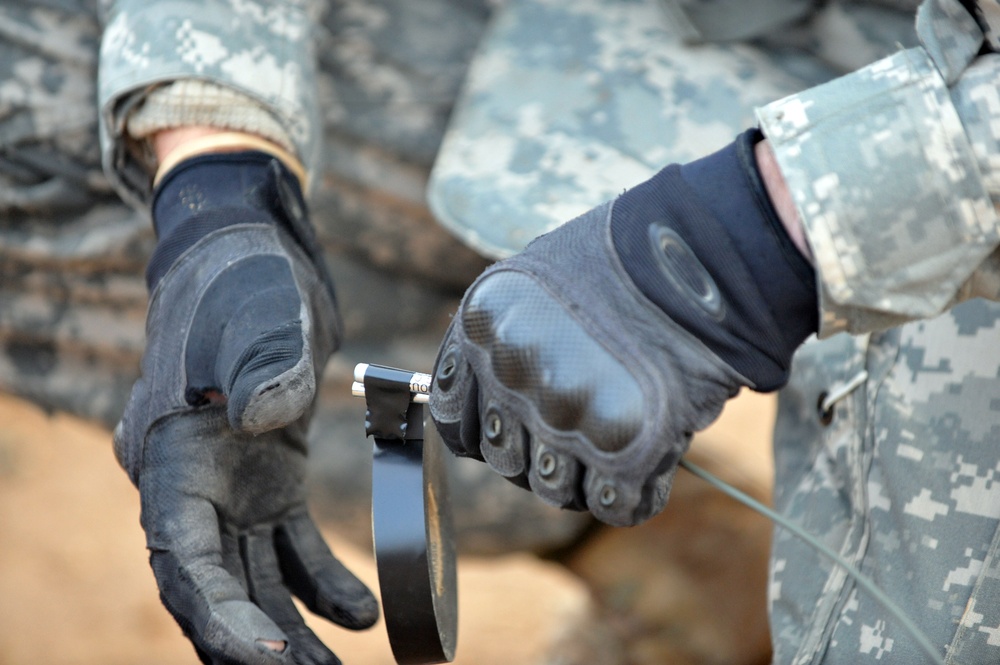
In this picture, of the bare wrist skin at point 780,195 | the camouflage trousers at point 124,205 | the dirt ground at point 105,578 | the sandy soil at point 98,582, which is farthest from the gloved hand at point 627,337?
the sandy soil at point 98,582

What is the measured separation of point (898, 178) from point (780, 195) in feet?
0.26

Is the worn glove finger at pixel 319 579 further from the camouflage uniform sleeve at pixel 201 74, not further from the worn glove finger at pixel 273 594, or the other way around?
the camouflage uniform sleeve at pixel 201 74

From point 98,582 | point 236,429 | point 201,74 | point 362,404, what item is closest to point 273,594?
point 236,429

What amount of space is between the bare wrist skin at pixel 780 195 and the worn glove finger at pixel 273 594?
48 cm

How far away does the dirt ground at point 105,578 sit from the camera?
7.17 feet

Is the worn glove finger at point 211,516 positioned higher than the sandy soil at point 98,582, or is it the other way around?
the worn glove finger at point 211,516

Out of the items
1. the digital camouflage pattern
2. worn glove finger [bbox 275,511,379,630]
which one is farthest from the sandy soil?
worn glove finger [bbox 275,511,379,630]

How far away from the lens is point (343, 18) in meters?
1.44

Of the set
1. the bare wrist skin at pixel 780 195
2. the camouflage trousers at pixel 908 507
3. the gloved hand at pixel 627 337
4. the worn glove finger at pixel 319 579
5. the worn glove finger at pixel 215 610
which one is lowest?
the worn glove finger at pixel 319 579

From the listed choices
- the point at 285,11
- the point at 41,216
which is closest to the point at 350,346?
the point at 41,216

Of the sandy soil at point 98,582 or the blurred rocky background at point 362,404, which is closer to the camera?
the blurred rocky background at point 362,404

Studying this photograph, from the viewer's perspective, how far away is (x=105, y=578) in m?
2.46

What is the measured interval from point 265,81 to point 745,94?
1.82ft

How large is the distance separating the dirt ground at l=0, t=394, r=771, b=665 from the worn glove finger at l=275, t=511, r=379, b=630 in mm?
1012
